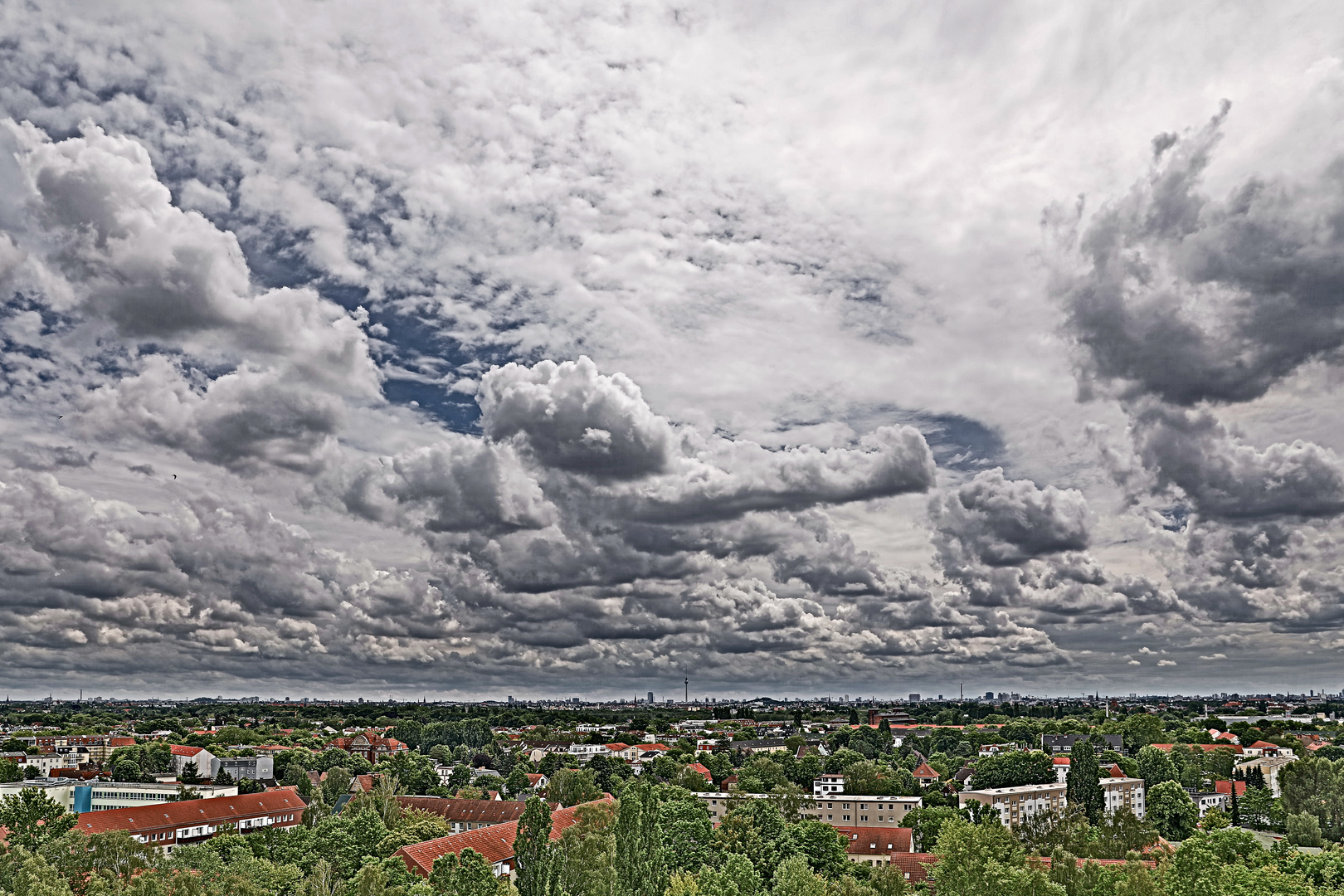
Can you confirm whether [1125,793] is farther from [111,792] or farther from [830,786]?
[111,792]

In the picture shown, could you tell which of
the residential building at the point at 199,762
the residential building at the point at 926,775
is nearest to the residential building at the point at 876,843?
the residential building at the point at 926,775

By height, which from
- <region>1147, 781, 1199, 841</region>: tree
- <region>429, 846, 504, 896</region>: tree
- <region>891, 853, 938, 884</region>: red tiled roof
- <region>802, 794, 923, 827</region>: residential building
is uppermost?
<region>429, 846, 504, 896</region>: tree

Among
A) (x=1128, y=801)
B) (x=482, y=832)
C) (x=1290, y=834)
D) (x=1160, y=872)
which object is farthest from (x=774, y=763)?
(x=1160, y=872)

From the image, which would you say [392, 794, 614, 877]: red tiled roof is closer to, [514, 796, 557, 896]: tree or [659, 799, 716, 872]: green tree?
[659, 799, 716, 872]: green tree

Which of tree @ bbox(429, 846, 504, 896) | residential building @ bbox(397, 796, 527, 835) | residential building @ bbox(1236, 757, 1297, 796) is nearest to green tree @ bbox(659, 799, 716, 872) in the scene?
tree @ bbox(429, 846, 504, 896)

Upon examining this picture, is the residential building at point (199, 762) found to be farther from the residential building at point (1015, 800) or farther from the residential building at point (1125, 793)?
the residential building at point (1125, 793)

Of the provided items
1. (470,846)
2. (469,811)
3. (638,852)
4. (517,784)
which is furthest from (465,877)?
(517,784)
